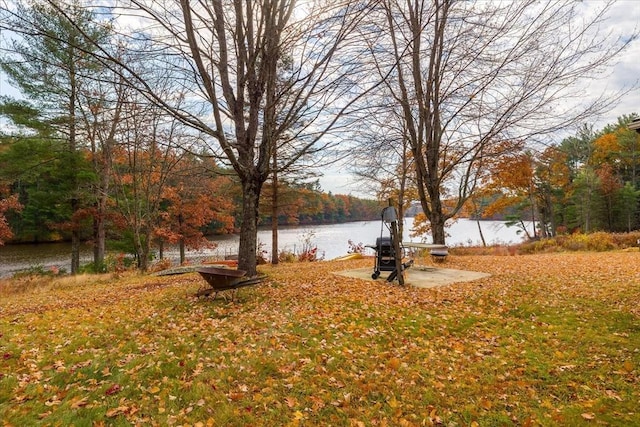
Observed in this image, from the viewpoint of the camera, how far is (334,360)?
372 centimetres

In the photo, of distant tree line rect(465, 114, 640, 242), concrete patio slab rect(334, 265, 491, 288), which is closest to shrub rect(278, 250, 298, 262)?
concrete patio slab rect(334, 265, 491, 288)

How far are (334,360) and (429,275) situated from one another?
17.5 feet

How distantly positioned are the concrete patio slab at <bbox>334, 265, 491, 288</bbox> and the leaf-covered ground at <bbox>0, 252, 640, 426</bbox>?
0.97 meters

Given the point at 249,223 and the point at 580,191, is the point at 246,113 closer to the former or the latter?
the point at 249,223

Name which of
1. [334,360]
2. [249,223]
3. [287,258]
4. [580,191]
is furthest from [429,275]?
[580,191]

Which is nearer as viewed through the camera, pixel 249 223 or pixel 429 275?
pixel 249 223

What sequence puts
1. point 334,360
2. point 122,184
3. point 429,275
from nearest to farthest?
point 334,360
point 429,275
point 122,184

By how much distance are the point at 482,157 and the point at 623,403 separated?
9.22m

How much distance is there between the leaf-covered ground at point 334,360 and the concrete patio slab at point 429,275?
3.17 feet

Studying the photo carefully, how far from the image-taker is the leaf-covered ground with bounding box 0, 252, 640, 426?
9.37 ft

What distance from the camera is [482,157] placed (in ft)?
36.0

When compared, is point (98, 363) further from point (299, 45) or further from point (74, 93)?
point (74, 93)

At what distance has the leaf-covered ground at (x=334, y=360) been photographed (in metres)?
2.86

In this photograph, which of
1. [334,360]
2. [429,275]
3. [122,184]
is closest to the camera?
[334,360]
